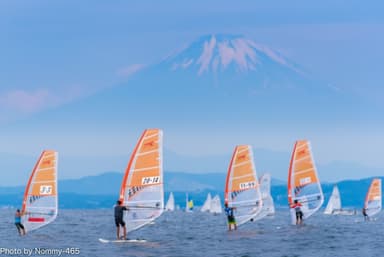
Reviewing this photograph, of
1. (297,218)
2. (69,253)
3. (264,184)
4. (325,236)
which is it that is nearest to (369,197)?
(264,184)

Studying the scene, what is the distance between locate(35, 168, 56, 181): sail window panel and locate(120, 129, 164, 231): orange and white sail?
33.8 ft

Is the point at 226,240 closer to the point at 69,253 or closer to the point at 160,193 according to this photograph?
the point at 160,193

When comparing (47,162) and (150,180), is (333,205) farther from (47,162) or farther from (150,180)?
(150,180)

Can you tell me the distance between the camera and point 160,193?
181 ft

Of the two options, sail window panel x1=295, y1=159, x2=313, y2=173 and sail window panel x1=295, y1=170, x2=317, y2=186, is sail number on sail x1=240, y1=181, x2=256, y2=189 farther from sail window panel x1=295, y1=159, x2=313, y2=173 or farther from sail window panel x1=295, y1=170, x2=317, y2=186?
sail window panel x1=295, y1=159, x2=313, y2=173

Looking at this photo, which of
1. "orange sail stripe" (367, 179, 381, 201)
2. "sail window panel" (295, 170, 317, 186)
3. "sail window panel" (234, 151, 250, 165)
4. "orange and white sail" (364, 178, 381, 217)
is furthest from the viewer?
"orange sail stripe" (367, 179, 381, 201)

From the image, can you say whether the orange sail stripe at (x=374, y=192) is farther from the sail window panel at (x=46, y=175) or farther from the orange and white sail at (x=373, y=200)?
the sail window panel at (x=46, y=175)

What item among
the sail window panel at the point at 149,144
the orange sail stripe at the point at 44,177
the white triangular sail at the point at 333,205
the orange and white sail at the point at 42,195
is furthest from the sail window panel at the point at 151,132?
the white triangular sail at the point at 333,205

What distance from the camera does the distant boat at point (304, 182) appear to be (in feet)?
244

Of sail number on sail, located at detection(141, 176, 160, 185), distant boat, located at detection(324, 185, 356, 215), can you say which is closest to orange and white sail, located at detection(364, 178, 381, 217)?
distant boat, located at detection(324, 185, 356, 215)

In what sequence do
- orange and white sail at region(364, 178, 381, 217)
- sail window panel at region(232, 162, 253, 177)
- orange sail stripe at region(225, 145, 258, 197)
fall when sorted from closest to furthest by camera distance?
orange sail stripe at region(225, 145, 258, 197), sail window panel at region(232, 162, 253, 177), orange and white sail at region(364, 178, 381, 217)

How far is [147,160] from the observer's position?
180 feet

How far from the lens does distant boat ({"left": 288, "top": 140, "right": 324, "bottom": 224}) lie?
244ft

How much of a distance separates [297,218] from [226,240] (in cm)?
1671
